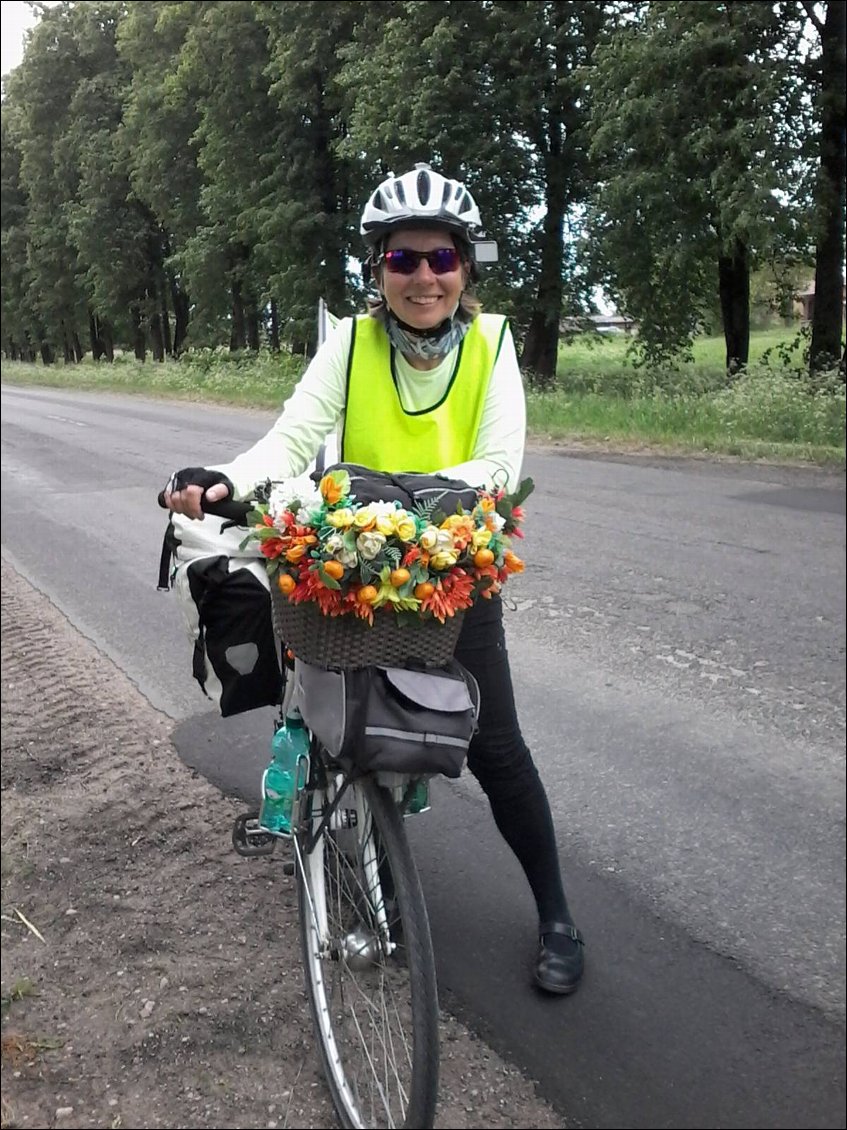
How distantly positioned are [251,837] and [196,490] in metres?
1.07

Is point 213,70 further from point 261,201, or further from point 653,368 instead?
point 653,368

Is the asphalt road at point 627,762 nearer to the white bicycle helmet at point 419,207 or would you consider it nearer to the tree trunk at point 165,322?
the tree trunk at point 165,322

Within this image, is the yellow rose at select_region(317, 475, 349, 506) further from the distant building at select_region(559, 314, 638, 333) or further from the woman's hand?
the distant building at select_region(559, 314, 638, 333)

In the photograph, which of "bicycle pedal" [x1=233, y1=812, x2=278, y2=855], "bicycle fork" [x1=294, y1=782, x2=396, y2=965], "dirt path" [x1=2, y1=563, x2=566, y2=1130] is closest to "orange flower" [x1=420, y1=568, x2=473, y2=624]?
"bicycle fork" [x1=294, y1=782, x2=396, y2=965]

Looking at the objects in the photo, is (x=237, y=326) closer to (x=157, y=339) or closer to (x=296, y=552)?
(x=157, y=339)

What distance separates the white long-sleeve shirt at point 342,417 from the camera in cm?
108

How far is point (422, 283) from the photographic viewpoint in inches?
36.6

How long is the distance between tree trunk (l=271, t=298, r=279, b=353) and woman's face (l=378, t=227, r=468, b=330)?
25 cm

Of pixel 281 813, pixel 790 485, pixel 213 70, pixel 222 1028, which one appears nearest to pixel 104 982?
pixel 222 1028

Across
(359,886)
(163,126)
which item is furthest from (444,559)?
(359,886)

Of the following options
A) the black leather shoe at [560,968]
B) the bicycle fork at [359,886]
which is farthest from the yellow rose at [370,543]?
the black leather shoe at [560,968]

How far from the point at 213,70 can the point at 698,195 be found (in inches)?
21.3

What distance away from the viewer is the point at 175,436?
5.73 ft

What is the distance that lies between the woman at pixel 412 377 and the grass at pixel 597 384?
6 centimetres
